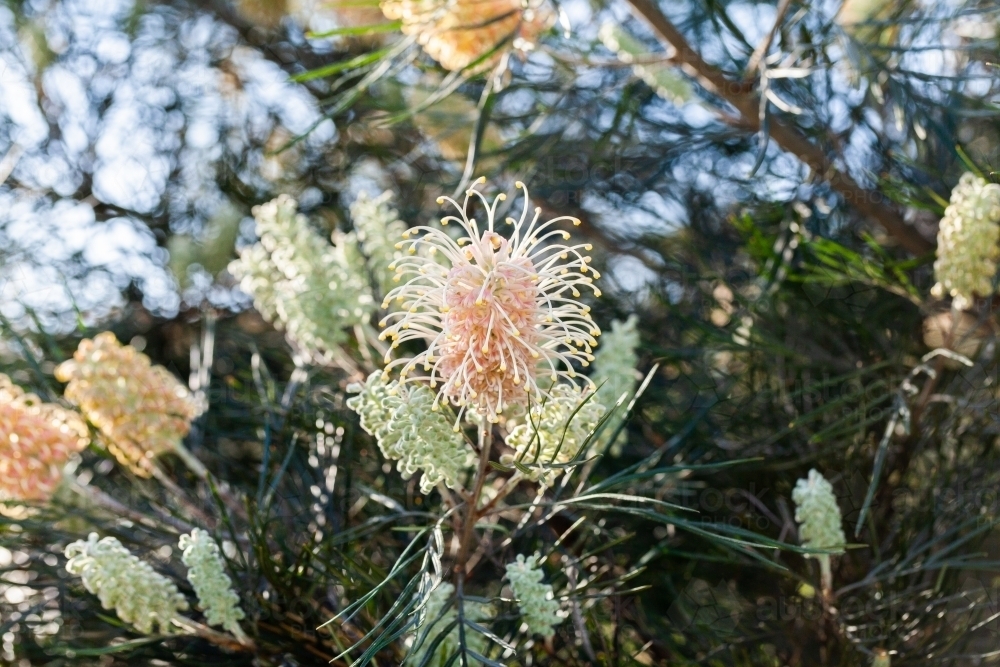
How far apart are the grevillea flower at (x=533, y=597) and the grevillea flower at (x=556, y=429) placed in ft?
0.33

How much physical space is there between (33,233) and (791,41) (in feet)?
4.74

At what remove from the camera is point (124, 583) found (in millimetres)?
950

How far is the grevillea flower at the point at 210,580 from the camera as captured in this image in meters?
0.95

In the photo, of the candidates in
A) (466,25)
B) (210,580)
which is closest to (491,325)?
(210,580)

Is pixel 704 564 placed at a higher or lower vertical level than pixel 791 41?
lower

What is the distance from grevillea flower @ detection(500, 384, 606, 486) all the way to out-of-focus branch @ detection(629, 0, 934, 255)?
2.04 feet

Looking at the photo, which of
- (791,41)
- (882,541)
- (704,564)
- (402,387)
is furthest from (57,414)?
(791,41)

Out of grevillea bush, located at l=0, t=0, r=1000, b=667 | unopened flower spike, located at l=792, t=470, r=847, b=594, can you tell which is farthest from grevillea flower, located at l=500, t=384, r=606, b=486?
unopened flower spike, located at l=792, t=470, r=847, b=594

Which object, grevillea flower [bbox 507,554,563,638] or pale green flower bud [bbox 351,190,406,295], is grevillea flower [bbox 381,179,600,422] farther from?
pale green flower bud [bbox 351,190,406,295]

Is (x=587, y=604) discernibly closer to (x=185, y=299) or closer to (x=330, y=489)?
(x=330, y=489)

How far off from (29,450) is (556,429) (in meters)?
0.65

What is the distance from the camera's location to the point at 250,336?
179 cm

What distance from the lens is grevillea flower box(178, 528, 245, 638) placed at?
952 millimetres

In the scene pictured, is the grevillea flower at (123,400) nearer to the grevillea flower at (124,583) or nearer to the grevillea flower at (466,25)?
the grevillea flower at (124,583)
